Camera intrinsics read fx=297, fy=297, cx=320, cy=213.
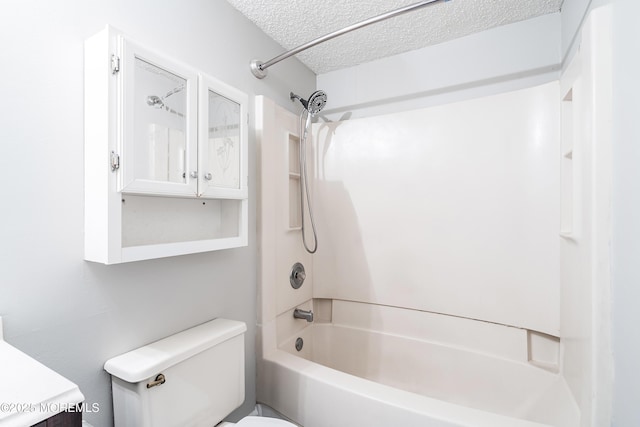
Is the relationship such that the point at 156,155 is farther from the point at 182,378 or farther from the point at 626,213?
the point at 626,213

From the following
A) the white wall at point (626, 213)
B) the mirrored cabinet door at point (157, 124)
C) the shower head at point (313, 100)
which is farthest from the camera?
the shower head at point (313, 100)

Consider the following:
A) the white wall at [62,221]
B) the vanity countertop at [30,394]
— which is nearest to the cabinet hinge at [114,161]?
the white wall at [62,221]

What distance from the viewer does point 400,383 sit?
1846 mm

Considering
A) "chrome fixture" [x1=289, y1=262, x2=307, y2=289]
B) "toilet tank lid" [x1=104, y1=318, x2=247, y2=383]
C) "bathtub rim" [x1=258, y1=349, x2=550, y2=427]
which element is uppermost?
"chrome fixture" [x1=289, y1=262, x2=307, y2=289]

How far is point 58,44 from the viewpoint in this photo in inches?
35.5

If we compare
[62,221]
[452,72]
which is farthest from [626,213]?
[62,221]

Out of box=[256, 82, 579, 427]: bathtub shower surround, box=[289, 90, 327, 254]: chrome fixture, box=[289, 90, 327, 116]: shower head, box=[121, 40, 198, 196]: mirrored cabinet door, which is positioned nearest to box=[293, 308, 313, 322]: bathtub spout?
box=[256, 82, 579, 427]: bathtub shower surround

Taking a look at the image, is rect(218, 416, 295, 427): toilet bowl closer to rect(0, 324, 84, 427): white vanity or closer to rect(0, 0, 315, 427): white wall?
rect(0, 0, 315, 427): white wall

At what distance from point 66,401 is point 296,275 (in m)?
1.41

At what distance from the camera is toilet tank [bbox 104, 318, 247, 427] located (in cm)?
96

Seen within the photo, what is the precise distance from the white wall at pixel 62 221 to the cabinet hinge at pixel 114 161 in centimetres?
15

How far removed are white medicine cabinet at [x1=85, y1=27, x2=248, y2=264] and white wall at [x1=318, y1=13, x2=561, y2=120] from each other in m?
1.05

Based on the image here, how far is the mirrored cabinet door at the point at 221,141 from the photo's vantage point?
3.73ft

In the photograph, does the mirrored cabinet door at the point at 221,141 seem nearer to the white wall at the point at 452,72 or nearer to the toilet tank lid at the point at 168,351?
the toilet tank lid at the point at 168,351
